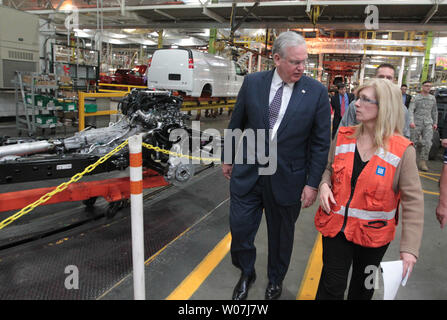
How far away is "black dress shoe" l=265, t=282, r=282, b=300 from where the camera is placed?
2.51 meters

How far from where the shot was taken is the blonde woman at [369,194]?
1791 mm

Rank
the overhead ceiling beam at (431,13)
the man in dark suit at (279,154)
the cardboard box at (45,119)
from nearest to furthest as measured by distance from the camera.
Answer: the man in dark suit at (279,154), the cardboard box at (45,119), the overhead ceiling beam at (431,13)

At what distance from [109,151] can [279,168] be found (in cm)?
227

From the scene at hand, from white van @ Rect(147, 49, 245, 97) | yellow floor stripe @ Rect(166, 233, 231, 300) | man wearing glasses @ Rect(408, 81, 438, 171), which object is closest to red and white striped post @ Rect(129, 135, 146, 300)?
yellow floor stripe @ Rect(166, 233, 231, 300)

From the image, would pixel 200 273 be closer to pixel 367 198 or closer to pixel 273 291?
pixel 273 291

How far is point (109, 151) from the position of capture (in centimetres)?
381

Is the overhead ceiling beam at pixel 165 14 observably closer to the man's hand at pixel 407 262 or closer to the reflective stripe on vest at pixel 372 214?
the reflective stripe on vest at pixel 372 214

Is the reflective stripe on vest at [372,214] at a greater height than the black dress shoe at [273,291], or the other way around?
the reflective stripe on vest at [372,214]

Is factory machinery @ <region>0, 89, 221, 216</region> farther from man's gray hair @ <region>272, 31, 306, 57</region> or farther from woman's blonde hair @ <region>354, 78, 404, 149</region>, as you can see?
woman's blonde hair @ <region>354, 78, 404, 149</region>

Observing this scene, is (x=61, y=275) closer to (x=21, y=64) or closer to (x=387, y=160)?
(x=387, y=160)

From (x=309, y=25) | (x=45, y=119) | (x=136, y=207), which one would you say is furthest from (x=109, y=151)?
(x=309, y=25)

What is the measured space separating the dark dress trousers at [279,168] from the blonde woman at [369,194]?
27 centimetres

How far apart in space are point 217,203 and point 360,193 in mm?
2927

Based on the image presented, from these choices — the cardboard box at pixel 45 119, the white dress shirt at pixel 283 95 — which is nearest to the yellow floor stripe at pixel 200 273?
the white dress shirt at pixel 283 95
